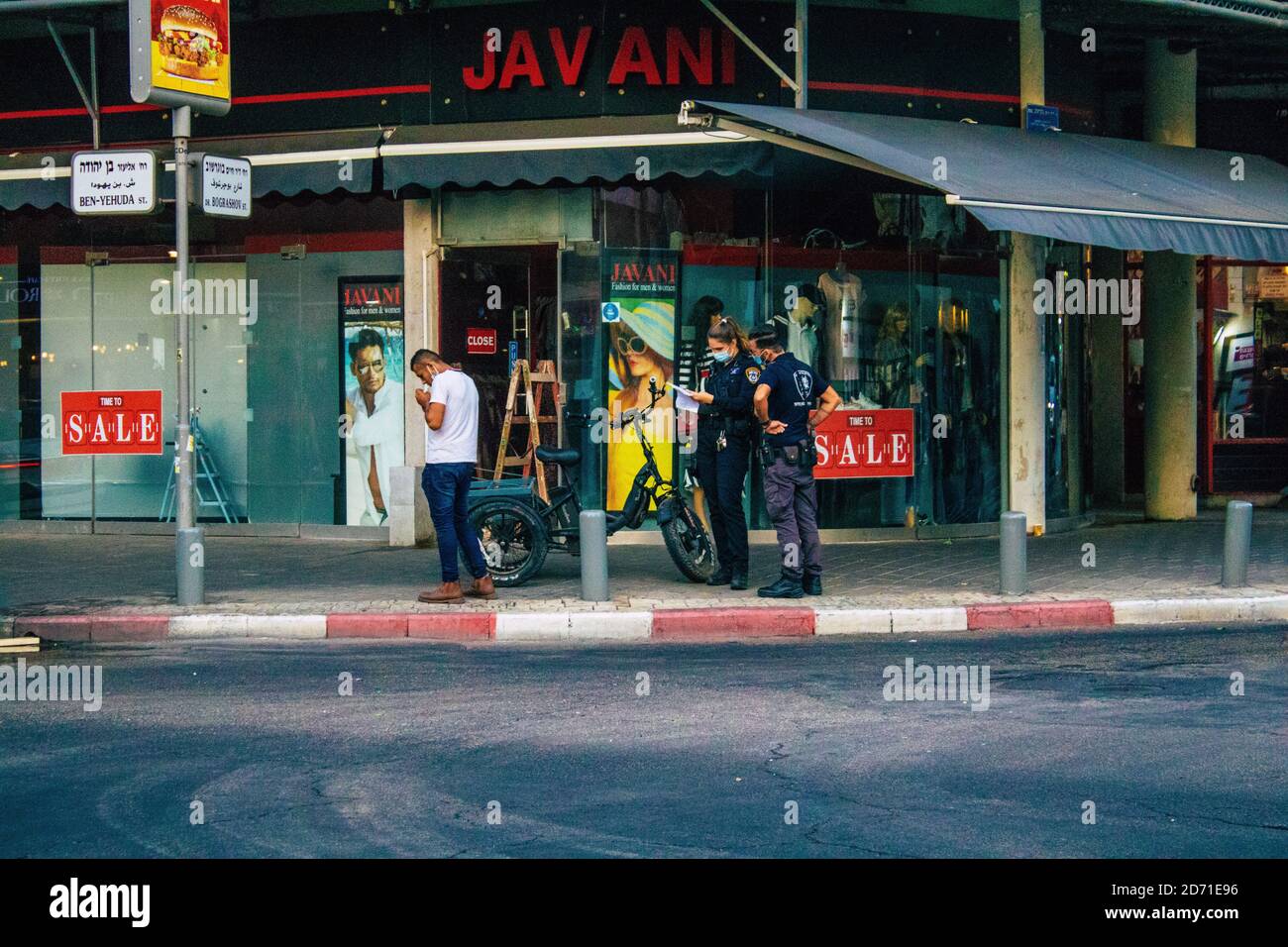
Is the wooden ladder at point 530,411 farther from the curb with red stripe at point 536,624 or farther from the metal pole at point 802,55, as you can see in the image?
the metal pole at point 802,55

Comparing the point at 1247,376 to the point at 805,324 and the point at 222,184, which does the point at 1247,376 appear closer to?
the point at 805,324

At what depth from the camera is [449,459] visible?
11.2m

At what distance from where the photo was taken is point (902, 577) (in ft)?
40.9

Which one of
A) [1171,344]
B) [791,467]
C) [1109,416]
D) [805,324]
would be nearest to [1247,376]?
[1109,416]

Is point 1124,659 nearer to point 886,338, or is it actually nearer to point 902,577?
point 902,577

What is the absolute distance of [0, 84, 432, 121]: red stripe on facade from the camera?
1489 cm

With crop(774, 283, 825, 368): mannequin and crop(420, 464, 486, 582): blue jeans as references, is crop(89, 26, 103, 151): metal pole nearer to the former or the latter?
crop(420, 464, 486, 582): blue jeans

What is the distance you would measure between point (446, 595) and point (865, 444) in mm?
5302

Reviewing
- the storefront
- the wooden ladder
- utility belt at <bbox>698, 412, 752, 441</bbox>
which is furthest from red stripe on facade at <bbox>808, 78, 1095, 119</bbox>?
utility belt at <bbox>698, 412, 752, 441</bbox>

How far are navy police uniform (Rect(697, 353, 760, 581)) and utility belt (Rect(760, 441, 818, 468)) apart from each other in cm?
40

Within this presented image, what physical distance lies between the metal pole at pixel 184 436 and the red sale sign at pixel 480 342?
12.9ft

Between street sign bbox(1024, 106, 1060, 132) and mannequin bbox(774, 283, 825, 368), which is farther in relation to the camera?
street sign bbox(1024, 106, 1060, 132)

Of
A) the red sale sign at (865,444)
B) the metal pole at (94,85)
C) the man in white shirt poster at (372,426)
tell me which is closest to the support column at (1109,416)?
the red sale sign at (865,444)

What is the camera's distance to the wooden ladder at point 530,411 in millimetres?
13867
